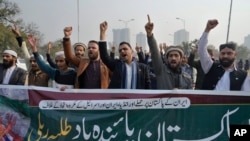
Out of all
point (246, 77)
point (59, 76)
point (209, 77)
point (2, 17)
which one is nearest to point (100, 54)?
point (59, 76)

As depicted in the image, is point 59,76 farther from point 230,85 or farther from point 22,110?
point 230,85

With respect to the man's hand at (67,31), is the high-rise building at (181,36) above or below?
above

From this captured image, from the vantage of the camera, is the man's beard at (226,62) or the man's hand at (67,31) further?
the man's hand at (67,31)

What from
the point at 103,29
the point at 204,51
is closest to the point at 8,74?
the point at 103,29

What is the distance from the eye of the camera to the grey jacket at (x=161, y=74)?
4.41 m

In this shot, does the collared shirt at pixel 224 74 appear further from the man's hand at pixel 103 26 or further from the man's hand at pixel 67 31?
the man's hand at pixel 67 31

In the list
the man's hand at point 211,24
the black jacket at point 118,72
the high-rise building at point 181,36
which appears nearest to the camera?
the man's hand at point 211,24

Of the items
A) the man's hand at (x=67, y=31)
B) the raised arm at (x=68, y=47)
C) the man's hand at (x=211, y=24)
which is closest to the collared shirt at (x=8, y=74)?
the raised arm at (x=68, y=47)

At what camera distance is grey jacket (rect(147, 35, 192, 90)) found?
4.41 m

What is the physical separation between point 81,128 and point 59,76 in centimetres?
98

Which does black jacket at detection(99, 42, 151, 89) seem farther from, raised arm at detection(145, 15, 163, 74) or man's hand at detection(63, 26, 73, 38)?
man's hand at detection(63, 26, 73, 38)

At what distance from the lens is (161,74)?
4438 mm

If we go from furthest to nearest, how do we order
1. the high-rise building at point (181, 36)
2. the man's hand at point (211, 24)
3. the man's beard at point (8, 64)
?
the high-rise building at point (181, 36)
the man's beard at point (8, 64)
the man's hand at point (211, 24)

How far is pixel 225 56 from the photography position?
432cm
